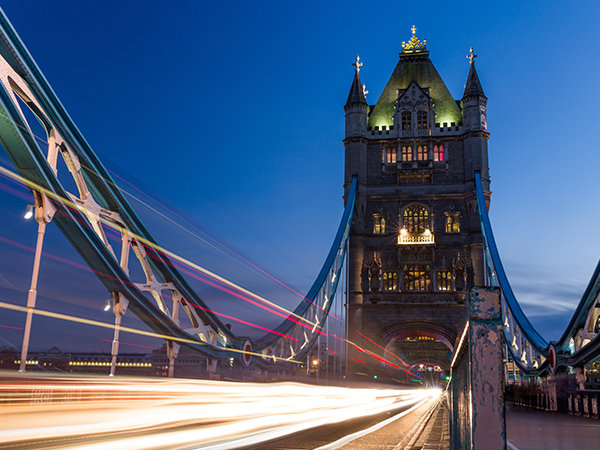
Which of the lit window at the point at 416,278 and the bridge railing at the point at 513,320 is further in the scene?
the lit window at the point at 416,278

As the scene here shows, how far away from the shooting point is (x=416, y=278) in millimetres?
37844

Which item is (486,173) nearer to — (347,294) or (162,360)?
(347,294)

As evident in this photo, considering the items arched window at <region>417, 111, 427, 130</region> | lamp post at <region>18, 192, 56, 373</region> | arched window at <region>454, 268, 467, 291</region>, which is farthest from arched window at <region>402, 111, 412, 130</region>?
lamp post at <region>18, 192, 56, 373</region>

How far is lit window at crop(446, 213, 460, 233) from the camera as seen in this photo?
126 feet

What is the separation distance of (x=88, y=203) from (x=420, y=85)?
34.6m

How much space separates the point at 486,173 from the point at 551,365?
2307cm

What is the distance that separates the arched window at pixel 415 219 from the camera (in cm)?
3875

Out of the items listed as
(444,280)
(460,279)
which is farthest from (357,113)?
(460,279)

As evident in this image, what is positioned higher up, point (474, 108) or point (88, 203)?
point (474, 108)

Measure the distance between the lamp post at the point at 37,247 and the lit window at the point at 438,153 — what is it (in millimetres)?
32698

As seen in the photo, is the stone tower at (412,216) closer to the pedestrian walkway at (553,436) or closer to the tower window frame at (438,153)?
the tower window frame at (438,153)

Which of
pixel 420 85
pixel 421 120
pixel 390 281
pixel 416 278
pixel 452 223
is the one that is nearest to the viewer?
pixel 416 278

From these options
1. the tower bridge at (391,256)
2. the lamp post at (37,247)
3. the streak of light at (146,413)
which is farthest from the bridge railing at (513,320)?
the lamp post at (37,247)

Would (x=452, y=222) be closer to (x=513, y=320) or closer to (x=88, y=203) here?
(x=513, y=320)
